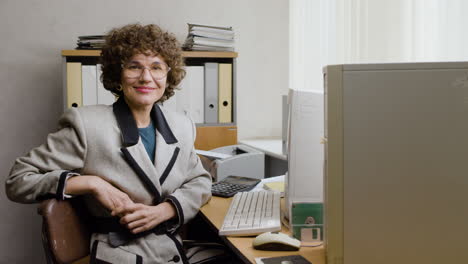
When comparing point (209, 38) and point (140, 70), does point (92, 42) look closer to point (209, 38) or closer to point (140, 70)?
point (209, 38)

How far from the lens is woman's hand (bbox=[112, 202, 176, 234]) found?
1347 mm

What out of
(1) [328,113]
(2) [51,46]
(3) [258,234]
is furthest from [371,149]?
(2) [51,46]

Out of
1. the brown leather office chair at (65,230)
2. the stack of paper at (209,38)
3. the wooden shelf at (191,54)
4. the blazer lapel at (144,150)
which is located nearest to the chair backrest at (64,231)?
the brown leather office chair at (65,230)

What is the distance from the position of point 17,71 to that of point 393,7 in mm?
2128

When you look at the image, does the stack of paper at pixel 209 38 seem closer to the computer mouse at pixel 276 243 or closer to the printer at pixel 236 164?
the printer at pixel 236 164

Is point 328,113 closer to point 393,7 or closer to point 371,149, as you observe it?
point 371,149

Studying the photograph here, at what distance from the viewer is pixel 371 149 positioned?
89cm

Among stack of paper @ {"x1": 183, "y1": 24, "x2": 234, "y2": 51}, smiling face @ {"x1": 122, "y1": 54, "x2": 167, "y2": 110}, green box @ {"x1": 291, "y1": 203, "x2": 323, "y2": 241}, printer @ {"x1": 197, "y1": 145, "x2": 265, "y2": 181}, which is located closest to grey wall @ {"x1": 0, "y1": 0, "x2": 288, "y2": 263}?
stack of paper @ {"x1": 183, "y1": 24, "x2": 234, "y2": 51}

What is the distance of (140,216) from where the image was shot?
1.36m

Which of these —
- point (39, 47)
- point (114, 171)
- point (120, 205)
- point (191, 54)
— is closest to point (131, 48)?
point (114, 171)

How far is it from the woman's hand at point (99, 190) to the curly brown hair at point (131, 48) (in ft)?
1.31

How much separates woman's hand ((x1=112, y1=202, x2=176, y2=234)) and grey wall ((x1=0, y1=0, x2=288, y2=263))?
5.22 feet

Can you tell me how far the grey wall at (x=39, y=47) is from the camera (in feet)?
8.68

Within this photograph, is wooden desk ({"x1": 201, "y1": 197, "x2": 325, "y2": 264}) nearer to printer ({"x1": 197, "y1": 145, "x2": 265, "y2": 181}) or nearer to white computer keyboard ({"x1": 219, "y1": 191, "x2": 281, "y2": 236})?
white computer keyboard ({"x1": 219, "y1": 191, "x2": 281, "y2": 236})
